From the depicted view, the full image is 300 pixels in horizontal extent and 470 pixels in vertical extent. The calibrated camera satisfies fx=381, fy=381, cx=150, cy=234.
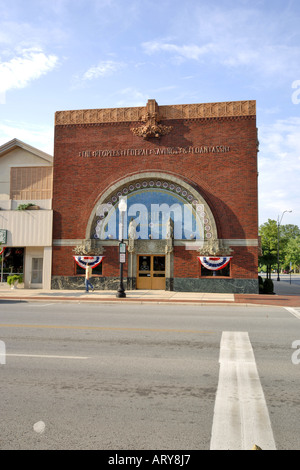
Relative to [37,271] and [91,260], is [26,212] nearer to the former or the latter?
[37,271]

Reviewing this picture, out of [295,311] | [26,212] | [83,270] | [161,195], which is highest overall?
[161,195]

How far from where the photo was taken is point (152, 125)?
2403 cm

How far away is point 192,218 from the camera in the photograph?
78.2 feet

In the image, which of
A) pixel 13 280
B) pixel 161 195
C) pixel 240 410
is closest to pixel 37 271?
pixel 13 280

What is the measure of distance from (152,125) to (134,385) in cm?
→ 2049

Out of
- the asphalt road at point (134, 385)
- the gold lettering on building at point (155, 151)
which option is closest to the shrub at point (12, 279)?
the gold lettering on building at point (155, 151)

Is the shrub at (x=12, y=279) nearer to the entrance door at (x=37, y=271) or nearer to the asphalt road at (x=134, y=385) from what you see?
the entrance door at (x=37, y=271)

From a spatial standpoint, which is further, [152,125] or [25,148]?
[25,148]

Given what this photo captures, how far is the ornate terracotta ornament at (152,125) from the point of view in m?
24.0

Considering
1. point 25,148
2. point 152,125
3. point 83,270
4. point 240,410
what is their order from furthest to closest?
1. point 25,148
2. point 83,270
3. point 152,125
4. point 240,410

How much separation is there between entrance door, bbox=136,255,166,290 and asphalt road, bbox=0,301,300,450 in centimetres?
1327

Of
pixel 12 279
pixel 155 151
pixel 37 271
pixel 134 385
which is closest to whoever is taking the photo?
pixel 134 385

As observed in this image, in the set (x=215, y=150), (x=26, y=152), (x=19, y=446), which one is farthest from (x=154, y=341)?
(x=26, y=152)

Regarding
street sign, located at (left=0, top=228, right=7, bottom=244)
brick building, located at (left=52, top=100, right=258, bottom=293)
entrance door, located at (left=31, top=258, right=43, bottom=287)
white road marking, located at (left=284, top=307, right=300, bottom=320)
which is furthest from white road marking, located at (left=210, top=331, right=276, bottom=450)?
street sign, located at (left=0, top=228, right=7, bottom=244)
